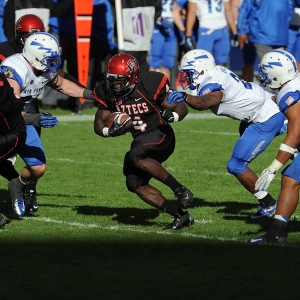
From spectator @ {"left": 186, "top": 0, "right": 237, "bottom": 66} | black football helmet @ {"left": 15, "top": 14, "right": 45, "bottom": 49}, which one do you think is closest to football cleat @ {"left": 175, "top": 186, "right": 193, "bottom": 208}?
black football helmet @ {"left": 15, "top": 14, "right": 45, "bottom": 49}

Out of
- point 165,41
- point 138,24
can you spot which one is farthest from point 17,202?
point 165,41

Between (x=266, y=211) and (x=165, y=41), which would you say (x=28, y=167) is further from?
(x=165, y=41)

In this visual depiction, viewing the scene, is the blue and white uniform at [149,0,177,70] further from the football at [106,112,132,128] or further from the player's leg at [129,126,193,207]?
the football at [106,112,132,128]

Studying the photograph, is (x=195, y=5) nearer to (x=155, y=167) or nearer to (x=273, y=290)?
(x=155, y=167)

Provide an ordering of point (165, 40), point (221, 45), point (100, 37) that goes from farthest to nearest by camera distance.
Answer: point (165, 40) → point (100, 37) → point (221, 45)

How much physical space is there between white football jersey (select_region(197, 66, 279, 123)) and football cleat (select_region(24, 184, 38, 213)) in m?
1.87

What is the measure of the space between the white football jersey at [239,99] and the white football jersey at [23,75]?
1445 mm

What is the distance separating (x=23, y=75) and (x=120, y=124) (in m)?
1.09

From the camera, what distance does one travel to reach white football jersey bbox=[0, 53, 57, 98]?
325 inches

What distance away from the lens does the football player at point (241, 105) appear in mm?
8148

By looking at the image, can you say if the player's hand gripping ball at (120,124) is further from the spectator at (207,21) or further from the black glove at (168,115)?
the spectator at (207,21)

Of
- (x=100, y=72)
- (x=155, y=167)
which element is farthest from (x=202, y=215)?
(x=100, y=72)

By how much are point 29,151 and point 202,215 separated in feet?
5.37

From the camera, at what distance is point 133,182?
313 inches
